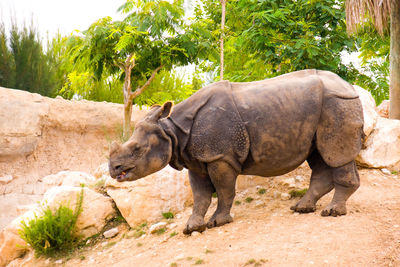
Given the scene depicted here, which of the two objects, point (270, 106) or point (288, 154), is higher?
point (270, 106)

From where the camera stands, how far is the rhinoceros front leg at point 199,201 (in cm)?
527

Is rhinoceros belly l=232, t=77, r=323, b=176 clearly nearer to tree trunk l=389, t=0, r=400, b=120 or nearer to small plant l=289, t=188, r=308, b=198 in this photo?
small plant l=289, t=188, r=308, b=198

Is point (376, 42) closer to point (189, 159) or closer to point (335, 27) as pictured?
point (335, 27)

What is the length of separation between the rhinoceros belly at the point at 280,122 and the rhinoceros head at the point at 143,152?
0.97m

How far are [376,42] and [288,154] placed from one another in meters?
9.01

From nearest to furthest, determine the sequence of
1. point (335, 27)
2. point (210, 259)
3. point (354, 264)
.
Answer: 1. point (354, 264)
2. point (210, 259)
3. point (335, 27)

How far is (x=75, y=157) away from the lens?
13766 millimetres

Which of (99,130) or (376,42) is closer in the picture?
(376,42)

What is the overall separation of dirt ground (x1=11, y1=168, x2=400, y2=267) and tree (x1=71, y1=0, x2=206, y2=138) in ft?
17.6

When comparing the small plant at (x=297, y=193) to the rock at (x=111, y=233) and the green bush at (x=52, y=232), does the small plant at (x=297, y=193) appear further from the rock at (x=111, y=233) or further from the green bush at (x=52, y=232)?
the green bush at (x=52, y=232)

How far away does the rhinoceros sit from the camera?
16.8 ft

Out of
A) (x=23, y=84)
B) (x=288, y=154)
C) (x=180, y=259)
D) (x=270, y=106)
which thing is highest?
(x=23, y=84)

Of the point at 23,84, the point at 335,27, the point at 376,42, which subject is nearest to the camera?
the point at 335,27

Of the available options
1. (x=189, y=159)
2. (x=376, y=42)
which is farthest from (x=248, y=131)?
(x=376, y=42)
